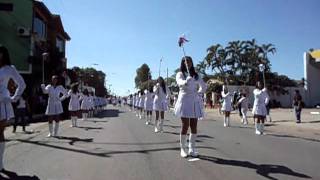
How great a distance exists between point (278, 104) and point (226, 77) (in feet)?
42.4

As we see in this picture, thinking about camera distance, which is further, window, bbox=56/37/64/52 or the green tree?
the green tree

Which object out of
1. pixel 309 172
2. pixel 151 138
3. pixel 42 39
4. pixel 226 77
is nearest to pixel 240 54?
pixel 226 77

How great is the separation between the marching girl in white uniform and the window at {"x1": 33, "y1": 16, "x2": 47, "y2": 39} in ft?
127

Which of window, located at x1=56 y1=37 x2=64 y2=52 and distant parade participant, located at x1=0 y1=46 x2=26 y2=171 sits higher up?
window, located at x1=56 y1=37 x2=64 y2=52

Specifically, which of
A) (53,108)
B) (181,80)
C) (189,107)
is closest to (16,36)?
(53,108)

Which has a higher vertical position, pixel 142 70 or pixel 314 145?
pixel 142 70

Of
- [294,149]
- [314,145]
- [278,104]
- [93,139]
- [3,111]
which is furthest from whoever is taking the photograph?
[278,104]

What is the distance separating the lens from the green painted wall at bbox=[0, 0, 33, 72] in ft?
141

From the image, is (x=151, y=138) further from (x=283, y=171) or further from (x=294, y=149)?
(x=283, y=171)

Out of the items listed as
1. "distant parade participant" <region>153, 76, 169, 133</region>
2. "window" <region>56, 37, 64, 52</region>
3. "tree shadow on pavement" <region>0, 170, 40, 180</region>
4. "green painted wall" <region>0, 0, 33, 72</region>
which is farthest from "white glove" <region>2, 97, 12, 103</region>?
"window" <region>56, 37, 64, 52</region>

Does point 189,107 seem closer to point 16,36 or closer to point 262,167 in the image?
point 262,167

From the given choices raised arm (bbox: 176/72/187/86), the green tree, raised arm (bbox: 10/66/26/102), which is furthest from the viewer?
the green tree

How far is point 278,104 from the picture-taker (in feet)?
236

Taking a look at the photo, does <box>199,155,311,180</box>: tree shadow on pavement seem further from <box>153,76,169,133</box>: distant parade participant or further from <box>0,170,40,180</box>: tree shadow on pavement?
<box>153,76,169,133</box>: distant parade participant
